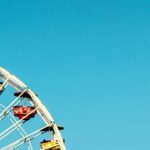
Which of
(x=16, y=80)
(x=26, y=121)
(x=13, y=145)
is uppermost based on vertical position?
(x=16, y=80)

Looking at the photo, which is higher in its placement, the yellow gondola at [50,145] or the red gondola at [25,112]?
the red gondola at [25,112]

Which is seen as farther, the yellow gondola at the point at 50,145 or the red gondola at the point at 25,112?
the red gondola at the point at 25,112

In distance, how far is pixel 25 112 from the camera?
108 feet

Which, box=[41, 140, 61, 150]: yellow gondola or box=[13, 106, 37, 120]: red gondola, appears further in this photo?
box=[13, 106, 37, 120]: red gondola

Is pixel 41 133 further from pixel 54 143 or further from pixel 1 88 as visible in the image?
pixel 1 88

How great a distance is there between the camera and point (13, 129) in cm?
3030

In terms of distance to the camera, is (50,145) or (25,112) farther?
(25,112)

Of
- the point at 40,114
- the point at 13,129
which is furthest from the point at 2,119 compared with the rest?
the point at 40,114

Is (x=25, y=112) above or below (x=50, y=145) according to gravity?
above

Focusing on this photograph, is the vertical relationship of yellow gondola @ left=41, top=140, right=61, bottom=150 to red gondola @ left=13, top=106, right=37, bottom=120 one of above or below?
below

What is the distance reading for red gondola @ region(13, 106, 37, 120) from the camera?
1288 inches

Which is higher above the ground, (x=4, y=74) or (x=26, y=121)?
(x=4, y=74)

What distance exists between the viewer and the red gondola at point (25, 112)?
1288 inches

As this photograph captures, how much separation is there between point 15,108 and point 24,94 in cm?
117
